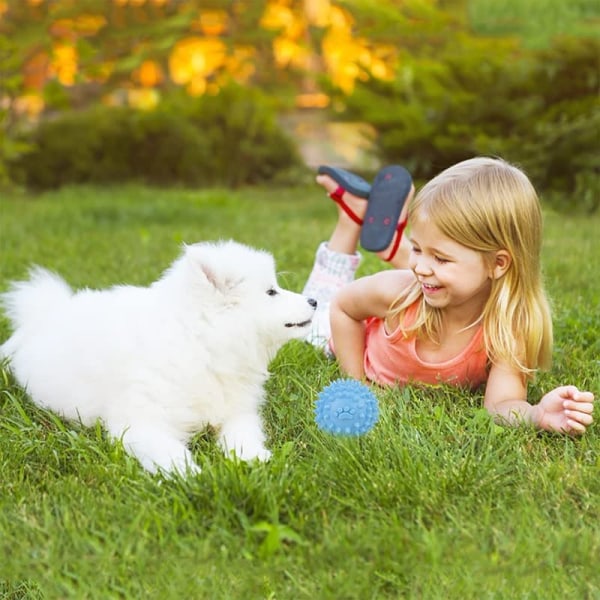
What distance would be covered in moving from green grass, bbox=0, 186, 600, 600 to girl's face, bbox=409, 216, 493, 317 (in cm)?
32

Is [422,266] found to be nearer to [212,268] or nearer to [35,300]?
[212,268]

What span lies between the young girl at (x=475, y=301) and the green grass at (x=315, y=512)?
0.10 meters

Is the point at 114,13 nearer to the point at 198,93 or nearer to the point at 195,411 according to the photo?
the point at 198,93

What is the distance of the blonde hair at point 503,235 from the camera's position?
2.52m

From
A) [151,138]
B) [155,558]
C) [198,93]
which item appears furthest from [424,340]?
[198,93]

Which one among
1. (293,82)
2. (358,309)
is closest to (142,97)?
(293,82)

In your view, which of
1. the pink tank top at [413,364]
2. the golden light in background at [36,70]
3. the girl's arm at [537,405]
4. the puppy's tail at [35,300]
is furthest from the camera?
the golden light in background at [36,70]

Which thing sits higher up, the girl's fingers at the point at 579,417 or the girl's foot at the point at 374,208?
the girl's foot at the point at 374,208

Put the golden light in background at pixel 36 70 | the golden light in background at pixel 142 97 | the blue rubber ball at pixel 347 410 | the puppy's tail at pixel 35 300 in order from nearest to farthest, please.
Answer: the blue rubber ball at pixel 347 410 → the puppy's tail at pixel 35 300 → the golden light in background at pixel 36 70 → the golden light in background at pixel 142 97

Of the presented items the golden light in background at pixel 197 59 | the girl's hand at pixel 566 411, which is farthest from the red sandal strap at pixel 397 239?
the golden light in background at pixel 197 59

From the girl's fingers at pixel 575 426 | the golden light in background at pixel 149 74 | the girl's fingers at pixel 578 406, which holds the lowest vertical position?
the golden light in background at pixel 149 74

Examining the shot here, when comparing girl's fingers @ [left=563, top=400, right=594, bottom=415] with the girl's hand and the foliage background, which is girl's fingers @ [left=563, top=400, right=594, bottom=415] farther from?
the foliage background

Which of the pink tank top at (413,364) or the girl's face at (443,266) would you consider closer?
the girl's face at (443,266)

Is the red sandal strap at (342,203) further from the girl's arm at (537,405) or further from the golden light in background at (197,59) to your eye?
the golden light in background at (197,59)
